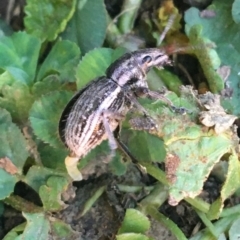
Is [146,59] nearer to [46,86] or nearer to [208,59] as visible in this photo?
[208,59]

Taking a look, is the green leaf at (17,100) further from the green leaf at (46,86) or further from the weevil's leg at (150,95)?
the weevil's leg at (150,95)

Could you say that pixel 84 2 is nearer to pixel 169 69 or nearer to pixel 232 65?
pixel 169 69

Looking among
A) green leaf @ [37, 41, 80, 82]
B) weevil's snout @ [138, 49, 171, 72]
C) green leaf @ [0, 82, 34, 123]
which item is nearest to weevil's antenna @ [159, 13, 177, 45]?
weevil's snout @ [138, 49, 171, 72]

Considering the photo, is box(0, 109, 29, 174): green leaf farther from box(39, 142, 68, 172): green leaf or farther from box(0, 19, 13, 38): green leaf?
box(0, 19, 13, 38): green leaf

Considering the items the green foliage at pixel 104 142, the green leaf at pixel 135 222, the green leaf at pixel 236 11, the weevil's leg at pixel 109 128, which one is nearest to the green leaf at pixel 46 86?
the green foliage at pixel 104 142

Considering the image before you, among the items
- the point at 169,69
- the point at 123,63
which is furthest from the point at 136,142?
the point at 169,69

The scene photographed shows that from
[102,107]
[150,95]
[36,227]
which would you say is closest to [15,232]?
[36,227]
